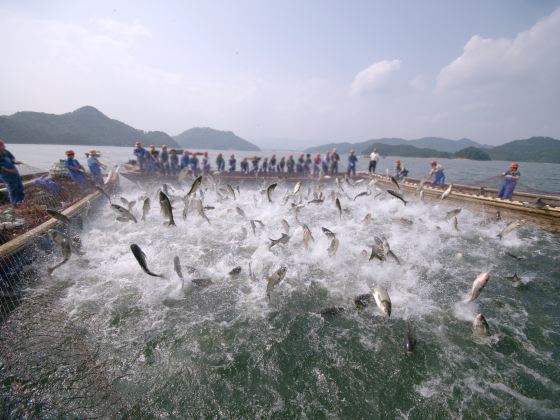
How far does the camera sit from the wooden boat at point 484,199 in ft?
40.7

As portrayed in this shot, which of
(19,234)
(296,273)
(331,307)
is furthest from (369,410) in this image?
(19,234)

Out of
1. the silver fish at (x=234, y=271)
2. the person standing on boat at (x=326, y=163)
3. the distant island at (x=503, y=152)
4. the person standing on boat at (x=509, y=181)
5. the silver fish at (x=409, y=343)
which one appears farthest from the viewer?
the distant island at (x=503, y=152)

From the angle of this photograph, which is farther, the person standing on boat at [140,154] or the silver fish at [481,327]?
the person standing on boat at [140,154]

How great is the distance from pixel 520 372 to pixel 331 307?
375cm

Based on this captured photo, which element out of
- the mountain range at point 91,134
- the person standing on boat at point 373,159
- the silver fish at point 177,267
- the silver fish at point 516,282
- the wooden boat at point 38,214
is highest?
the mountain range at point 91,134

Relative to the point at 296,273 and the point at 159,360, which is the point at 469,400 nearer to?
the point at 296,273

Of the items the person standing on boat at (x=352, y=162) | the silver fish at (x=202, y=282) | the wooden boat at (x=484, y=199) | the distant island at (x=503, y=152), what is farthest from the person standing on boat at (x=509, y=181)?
the distant island at (x=503, y=152)

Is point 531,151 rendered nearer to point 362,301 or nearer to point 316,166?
point 316,166

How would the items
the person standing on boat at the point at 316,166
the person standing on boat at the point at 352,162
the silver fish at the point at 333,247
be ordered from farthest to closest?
the person standing on boat at the point at 316,166 < the person standing on boat at the point at 352,162 < the silver fish at the point at 333,247

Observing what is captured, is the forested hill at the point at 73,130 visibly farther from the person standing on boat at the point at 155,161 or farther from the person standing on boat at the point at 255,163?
the person standing on boat at the point at 255,163

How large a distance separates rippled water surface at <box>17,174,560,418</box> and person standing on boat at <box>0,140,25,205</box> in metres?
3.93

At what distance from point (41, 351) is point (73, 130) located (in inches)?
5576

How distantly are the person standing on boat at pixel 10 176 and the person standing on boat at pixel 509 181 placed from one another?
964 inches

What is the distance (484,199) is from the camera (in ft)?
48.1
